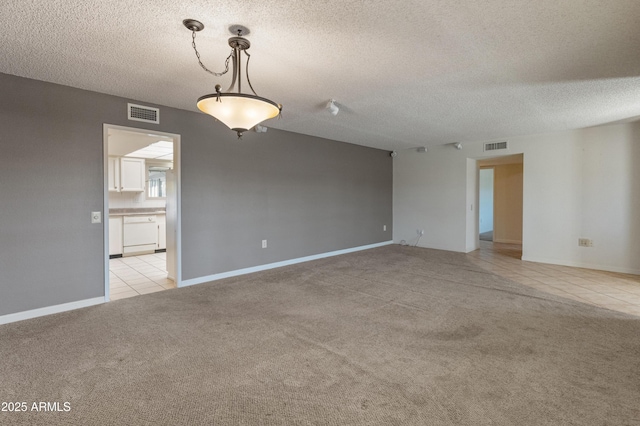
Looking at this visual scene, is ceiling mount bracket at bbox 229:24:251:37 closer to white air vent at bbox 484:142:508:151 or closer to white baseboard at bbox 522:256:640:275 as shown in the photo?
white air vent at bbox 484:142:508:151

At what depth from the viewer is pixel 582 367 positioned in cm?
219

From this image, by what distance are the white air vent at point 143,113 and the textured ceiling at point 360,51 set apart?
144mm

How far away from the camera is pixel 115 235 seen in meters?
6.29

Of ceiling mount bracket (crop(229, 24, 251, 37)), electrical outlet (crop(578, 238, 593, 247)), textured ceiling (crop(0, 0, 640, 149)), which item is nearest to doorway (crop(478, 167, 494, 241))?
electrical outlet (crop(578, 238, 593, 247))

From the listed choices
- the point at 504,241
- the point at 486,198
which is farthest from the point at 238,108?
the point at 486,198

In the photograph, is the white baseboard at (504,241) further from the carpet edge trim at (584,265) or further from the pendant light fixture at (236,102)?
the pendant light fixture at (236,102)

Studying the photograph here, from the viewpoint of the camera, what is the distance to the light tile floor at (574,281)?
3615mm

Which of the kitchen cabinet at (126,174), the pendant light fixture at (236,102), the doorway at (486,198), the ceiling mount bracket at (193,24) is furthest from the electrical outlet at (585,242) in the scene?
the kitchen cabinet at (126,174)

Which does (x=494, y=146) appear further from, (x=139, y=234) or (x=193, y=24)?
(x=139, y=234)

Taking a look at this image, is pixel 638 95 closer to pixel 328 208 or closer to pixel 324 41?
pixel 324 41

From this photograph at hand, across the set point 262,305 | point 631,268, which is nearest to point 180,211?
point 262,305

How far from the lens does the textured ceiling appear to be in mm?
1995

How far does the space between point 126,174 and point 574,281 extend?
851 cm

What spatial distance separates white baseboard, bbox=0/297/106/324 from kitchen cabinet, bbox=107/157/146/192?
4042 millimetres
